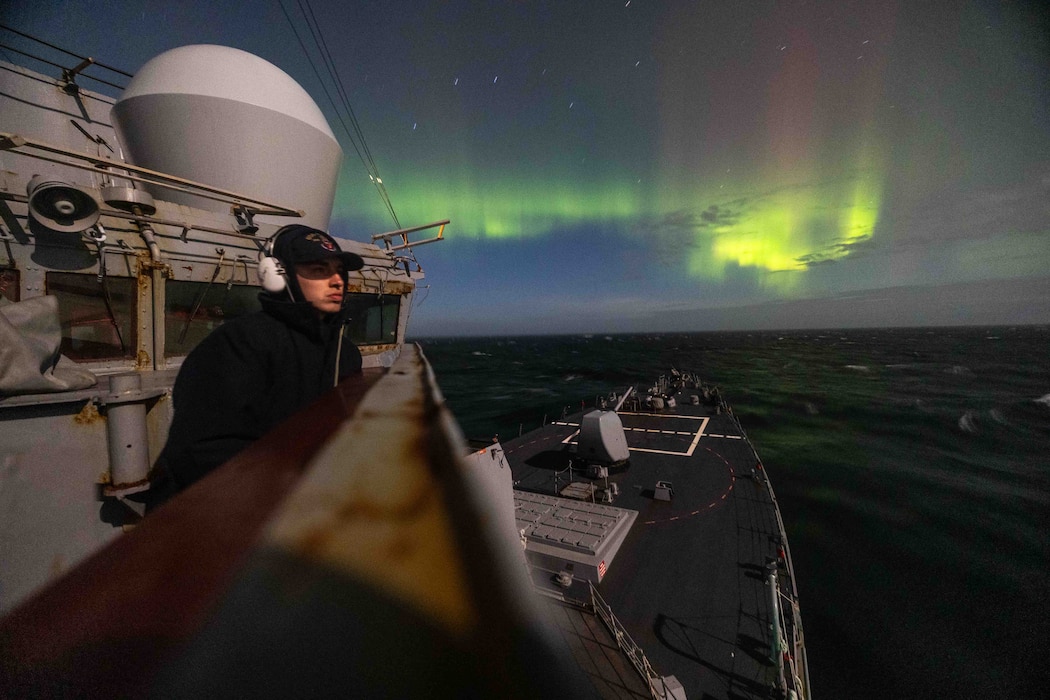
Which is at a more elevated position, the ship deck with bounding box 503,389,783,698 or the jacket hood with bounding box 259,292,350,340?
the jacket hood with bounding box 259,292,350,340

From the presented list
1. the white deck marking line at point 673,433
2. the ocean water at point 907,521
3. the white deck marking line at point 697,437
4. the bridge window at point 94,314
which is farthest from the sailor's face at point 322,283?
the white deck marking line at point 697,437

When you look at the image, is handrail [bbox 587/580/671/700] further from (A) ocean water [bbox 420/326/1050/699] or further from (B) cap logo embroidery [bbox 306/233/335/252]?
(B) cap logo embroidery [bbox 306/233/335/252]

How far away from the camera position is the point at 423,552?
646 mm

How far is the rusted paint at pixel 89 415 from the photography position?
437 centimetres

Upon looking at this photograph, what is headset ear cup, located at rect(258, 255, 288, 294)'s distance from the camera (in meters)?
2.17

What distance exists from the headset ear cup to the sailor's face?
91 millimetres

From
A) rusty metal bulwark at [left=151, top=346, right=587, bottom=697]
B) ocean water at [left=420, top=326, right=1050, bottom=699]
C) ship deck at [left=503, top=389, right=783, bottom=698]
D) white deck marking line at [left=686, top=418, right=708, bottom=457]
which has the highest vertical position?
rusty metal bulwark at [left=151, top=346, right=587, bottom=697]

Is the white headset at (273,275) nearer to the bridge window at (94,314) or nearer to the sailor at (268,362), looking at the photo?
the sailor at (268,362)

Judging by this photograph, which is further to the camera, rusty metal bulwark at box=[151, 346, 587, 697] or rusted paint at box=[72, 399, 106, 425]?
rusted paint at box=[72, 399, 106, 425]

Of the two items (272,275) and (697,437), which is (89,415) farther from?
(697,437)

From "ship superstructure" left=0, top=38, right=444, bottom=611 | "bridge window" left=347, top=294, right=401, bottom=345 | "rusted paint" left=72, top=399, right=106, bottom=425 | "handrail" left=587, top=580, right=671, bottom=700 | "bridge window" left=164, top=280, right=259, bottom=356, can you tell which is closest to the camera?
"ship superstructure" left=0, top=38, right=444, bottom=611

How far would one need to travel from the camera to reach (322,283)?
7.68 feet

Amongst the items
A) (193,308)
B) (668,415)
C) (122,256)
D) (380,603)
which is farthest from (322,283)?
(668,415)

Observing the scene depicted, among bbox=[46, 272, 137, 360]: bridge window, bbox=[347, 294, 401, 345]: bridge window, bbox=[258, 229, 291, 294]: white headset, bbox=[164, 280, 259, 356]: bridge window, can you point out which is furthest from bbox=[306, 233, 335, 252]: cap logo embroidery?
bbox=[347, 294, 401, 345]: bridge window
